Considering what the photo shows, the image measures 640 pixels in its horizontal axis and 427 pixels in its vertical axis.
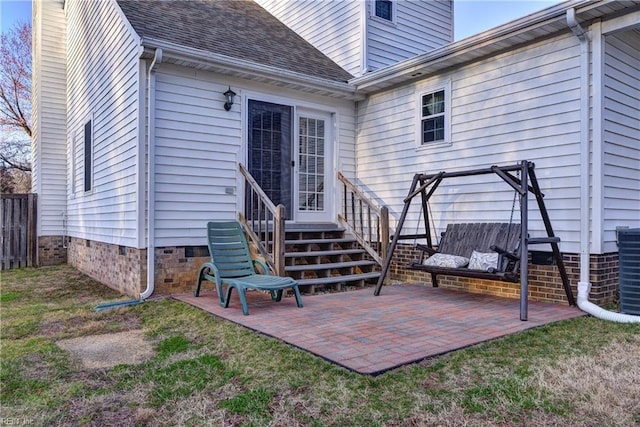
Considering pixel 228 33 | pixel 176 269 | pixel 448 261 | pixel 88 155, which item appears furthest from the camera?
pixel 88 155

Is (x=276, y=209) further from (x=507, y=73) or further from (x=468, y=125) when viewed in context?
(x=507, y=73)

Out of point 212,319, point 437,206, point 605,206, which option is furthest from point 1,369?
point 605,206

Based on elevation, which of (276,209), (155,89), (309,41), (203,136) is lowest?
(276,209)

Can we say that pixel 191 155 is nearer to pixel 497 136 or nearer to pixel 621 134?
pixel 497 136

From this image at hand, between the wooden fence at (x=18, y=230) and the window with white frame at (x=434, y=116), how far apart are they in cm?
895

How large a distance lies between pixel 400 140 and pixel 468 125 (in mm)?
1237

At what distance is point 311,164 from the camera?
7566mm

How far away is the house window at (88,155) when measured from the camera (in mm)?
8414

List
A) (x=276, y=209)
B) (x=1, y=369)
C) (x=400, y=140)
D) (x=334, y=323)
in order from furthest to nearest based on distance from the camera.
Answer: (x=400, y=140) < (x=276, y=209) < (x=334, y=323) < (x=1, y=369)

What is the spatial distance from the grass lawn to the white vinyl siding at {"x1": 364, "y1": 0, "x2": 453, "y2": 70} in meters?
6.51

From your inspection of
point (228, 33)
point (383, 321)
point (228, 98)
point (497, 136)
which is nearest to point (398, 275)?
point (497, 136)

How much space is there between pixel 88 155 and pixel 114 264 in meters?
2.96

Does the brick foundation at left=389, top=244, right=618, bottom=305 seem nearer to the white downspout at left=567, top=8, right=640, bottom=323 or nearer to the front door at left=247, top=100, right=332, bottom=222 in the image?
the white downspout at left=567, top=8, right=640, bottom=323

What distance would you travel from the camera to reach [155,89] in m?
5.79
